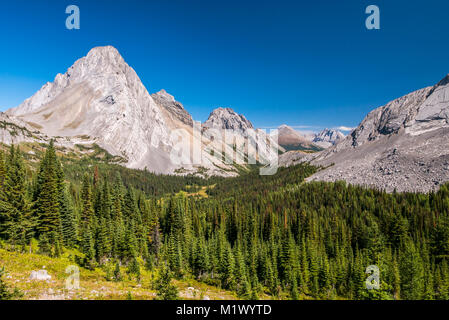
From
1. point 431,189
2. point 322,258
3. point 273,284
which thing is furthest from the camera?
point 431,189

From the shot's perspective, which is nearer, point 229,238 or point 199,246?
point 199,246

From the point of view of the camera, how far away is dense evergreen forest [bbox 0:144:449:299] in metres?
46.2

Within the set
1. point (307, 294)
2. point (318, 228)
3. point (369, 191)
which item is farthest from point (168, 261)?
point (369, 191)

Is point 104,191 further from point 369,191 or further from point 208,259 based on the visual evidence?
point 369,191

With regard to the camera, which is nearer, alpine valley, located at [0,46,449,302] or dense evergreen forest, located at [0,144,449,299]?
alpine valley, located at [0,46,449,302]

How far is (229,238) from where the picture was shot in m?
103

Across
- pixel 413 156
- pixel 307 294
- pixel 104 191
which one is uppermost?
pixel 413 156

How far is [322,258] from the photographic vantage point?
73438mm

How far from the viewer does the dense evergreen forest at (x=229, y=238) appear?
151 feet

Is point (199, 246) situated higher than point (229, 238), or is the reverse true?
point (199, 246)

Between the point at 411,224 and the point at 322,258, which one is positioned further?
the point at 411,224

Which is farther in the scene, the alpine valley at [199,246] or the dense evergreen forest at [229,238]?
the dense evergreen forest at [229,238]
